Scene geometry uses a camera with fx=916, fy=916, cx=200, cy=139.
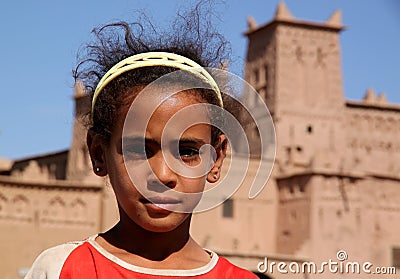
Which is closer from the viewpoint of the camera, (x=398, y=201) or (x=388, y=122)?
(x=398, y=201)

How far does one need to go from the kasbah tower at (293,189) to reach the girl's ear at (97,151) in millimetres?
19064

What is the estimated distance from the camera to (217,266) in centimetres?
242

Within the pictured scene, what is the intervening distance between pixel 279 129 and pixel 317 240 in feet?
25.1

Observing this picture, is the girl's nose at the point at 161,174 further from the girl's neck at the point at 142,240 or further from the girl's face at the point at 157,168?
the girl's neck at the point at 142,240

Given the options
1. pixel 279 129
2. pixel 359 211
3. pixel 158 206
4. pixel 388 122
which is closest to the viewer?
pixel 158 206

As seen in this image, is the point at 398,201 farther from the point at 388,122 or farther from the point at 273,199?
A: the point at 388,122

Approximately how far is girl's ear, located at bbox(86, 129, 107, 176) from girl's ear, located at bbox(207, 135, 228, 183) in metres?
0.28

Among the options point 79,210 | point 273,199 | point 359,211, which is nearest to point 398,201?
point 359,211

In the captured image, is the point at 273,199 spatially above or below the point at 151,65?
below

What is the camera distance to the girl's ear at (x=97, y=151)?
2.42 meters

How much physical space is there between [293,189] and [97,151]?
29949 millimetres

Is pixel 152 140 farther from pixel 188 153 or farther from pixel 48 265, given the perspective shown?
pixel 48 265

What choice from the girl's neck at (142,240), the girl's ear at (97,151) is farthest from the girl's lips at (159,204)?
the girl's ear at (97,151)

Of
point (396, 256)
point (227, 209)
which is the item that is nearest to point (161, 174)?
point (227, 209)
